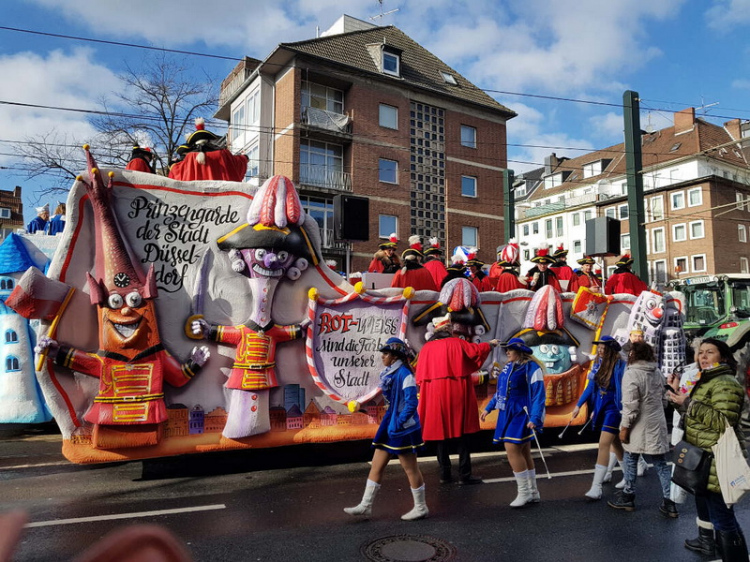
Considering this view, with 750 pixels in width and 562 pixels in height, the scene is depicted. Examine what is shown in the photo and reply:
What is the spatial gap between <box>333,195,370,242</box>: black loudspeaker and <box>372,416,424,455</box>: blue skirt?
5176 millimetres

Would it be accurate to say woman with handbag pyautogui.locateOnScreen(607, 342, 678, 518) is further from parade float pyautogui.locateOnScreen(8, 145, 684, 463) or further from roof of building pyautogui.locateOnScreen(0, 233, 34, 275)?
roof of building pyautogui.locateOnScreen(0, 233, 34, 275)

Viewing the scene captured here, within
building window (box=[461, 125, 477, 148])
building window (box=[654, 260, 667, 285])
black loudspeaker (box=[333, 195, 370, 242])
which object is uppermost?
building window (box=[461, 125, 477, 148])

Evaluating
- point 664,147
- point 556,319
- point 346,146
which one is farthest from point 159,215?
point 664,147

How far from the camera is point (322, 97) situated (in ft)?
88.0

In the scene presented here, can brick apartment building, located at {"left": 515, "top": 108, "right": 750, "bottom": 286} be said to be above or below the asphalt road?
above

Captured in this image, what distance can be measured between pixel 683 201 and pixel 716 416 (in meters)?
43.6

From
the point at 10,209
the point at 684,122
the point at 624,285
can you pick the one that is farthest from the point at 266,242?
the point at 10,209

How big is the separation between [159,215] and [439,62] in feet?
93.8

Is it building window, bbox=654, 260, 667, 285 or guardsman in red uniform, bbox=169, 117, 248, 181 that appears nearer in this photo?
guardsman in red uniform, bbox=169, 117, 248, 181

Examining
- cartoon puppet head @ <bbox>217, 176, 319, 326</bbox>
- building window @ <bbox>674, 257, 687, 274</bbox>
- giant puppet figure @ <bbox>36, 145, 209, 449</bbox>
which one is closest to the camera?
giant puppet figure @ <bbox>36, 145, 209, 449</bbox>

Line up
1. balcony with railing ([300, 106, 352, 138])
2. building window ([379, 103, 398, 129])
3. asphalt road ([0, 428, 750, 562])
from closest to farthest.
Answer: asphalt road ([0, 428, 750, 562])
balcony with railing ([300, 106, 352, 138])
building window ([379, 103, 398, 129])

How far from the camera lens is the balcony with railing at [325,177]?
85.2ft

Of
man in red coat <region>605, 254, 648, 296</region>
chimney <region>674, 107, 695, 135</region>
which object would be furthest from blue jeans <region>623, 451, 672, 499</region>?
chimney <region>674, 107, 695, 135</region>

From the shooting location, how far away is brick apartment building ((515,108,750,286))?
40.5 metres
